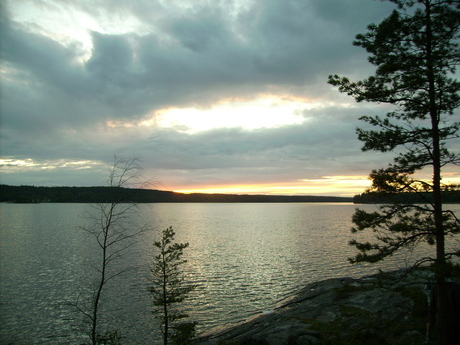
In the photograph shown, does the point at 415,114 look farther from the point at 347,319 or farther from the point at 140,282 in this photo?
the point at 140,282

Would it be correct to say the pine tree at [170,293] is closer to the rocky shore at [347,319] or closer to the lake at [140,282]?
the rocky shore at [347,319]

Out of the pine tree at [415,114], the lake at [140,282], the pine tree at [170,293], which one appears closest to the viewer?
the pine tree at [415,114]

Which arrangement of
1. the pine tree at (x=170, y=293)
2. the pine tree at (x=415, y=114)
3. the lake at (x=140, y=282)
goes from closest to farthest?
1. the pine tree at (x=415, y=114)
2. the pine tree at (x=170, y=293)
3. the lake at (x=140, y=282)

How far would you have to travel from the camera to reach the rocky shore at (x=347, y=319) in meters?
13.7

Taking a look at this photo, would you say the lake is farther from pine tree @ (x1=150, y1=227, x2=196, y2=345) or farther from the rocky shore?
the rocky shore

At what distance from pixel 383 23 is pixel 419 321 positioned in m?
14.7

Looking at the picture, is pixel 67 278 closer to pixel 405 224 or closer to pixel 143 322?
pixel 143 322

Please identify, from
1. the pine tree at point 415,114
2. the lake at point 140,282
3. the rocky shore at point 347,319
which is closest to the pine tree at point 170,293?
the rocky shore at point 347,319

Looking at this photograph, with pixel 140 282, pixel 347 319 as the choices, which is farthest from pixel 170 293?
pixel 140 282

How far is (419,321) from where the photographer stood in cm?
1510

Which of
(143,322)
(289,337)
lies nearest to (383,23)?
(289,337)

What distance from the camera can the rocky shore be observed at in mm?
13703

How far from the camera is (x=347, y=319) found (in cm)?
1702

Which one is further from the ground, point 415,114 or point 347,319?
point 415,114
